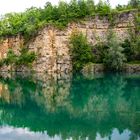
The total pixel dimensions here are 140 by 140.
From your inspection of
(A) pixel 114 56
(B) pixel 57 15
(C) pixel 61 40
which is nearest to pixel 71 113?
(A) pixel 114 56

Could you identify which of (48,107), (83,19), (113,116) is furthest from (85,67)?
(113,116)

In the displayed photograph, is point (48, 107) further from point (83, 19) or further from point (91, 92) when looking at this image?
point (83, 19)

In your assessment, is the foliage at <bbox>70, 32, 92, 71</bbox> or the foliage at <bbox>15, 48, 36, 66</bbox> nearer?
the foliage at <bbox>70, 32, 92, 71</bbox>

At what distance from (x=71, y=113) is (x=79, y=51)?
3857cm

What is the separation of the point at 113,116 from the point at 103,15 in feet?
151

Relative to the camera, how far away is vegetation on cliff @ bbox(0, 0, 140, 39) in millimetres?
65500

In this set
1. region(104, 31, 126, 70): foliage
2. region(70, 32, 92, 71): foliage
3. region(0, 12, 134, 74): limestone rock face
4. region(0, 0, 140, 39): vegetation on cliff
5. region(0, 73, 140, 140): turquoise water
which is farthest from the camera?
region(0, 0, 140, 39): vegetation on cliff

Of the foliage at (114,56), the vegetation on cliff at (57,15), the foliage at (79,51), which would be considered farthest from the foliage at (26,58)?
the foliage at (114,56)

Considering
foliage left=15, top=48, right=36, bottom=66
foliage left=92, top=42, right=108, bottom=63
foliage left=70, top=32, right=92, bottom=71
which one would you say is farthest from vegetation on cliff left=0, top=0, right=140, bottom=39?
foliage left=92, top=42, right=108, bottom=63

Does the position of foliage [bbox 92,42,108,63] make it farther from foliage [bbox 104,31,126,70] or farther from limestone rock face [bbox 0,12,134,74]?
foliage [bbox 104,31,126,70]

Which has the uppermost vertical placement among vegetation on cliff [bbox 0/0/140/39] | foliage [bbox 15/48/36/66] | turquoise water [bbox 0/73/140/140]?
vegetation on cliff [bbox 0/0/140/39]

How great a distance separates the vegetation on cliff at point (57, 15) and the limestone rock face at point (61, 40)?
3.20ft

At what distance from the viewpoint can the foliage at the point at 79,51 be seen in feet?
207

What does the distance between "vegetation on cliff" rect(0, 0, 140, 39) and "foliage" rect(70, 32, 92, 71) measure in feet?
10.1
